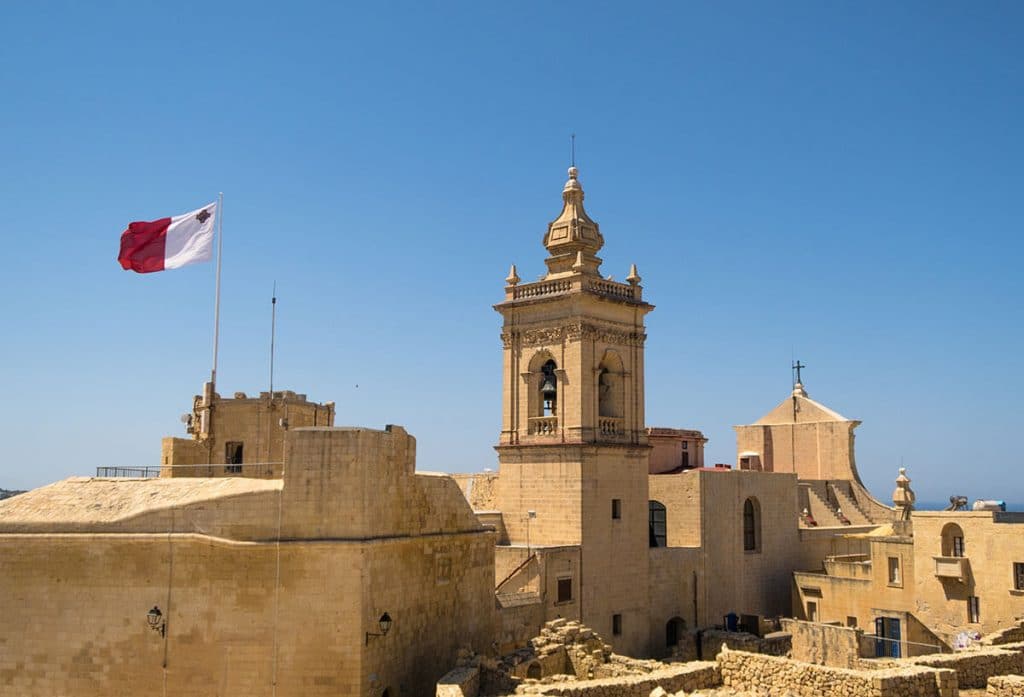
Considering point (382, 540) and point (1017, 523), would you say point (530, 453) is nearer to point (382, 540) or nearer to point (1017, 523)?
point (382, 540)

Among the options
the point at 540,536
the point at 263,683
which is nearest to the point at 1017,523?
the point at 540,536

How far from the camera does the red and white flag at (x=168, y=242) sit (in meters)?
24.2

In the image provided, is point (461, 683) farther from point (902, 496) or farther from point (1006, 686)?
point (902, 496)

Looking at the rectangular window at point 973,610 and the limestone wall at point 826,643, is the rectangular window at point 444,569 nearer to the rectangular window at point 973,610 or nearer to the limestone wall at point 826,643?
the limestone wall at point 826,643

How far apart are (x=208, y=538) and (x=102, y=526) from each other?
2369mm

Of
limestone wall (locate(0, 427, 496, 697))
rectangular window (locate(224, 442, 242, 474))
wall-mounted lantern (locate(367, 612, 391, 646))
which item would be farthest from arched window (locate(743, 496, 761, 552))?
wall-mounted lantern (locate(367, 612, 391, 646))

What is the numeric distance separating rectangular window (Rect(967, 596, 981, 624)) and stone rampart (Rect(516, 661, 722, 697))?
1564 centimetres

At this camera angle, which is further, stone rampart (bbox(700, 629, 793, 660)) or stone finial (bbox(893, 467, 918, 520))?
stone finial (bbox(893, 467, 918, 520))

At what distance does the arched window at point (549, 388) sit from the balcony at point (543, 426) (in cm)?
42

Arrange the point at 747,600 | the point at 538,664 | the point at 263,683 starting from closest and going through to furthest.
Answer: the point at 263,683 < the point at 538,664 < the point at 747,600

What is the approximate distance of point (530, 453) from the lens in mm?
32406

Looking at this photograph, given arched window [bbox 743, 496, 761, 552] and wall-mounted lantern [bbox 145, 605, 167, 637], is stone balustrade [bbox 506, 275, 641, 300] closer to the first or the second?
arched window [bbox 743, 496, 761, 552]

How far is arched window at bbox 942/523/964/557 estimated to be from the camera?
108 feet

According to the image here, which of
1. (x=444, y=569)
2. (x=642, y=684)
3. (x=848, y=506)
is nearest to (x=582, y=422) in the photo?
(x=444, y=569)
